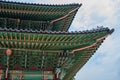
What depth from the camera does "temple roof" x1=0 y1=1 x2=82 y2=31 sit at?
1883 cm

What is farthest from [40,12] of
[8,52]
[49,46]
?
[8,52]

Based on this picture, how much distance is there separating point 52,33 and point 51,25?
6088 millimetres

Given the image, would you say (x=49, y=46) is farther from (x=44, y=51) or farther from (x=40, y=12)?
(x=40, y=12)

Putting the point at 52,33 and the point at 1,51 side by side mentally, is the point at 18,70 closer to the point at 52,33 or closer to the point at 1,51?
the point at 1,51

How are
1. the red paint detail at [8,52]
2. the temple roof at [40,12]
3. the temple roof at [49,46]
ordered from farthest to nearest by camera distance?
the temple roof at [40,12], the red paint detail at [8,52], the temple roof at [49,46]

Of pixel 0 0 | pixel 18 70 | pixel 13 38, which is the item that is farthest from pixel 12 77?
pixel 0 0

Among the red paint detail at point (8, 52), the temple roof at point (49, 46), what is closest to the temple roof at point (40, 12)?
the temple roof at point (49, 46)

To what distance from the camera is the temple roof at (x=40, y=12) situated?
18828 millimetres

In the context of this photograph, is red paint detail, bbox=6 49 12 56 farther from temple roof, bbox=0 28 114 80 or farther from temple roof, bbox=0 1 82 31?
temple roof, bbox=0 1 82 31

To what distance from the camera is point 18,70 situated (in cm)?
1551

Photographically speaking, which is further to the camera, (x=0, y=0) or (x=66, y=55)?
(x=0, y=0)

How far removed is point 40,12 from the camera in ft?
64.0

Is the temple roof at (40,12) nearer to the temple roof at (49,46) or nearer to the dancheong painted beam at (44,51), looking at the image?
the dancheong painted beam at (44,51)

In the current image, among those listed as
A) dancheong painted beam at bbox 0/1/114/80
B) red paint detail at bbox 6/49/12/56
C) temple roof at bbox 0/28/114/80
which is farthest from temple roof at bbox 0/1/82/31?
A: red paint detail at bbox 6/49/12/56
